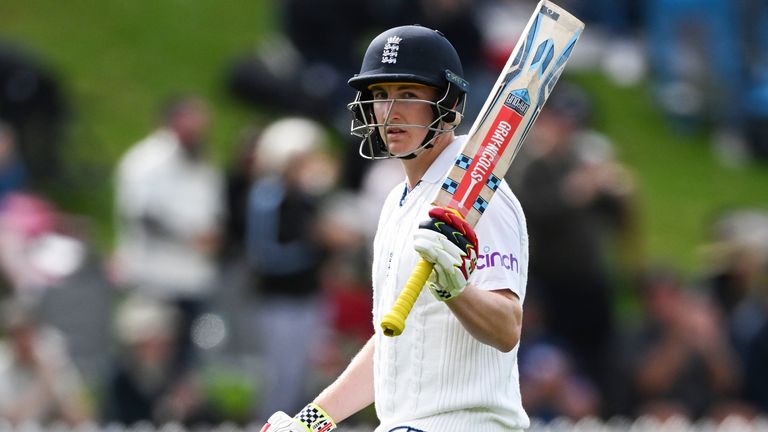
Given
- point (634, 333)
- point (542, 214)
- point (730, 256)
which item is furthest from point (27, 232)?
point (730, 256)

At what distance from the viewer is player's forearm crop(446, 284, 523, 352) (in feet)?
13.4

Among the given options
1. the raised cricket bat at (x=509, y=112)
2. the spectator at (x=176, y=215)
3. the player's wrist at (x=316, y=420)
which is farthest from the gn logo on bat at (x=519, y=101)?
the spectator at (x=176, y=215)

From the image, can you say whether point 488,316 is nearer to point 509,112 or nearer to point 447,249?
point 447,249

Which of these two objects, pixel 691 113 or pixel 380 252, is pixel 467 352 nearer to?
pixel 380 252

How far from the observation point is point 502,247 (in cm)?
428

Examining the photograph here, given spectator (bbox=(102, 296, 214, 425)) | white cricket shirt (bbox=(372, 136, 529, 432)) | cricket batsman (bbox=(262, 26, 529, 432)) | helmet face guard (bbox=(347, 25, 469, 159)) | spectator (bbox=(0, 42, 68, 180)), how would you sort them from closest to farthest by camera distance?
cricket batsman (bbox=(262, 26, 529, 432)), white cricket shirt (bbox=(372, 136, 529, 432)), helmet face guard (bbox=(347, 25, 469, 159)), spectator (bbox=(102, 296, 214, 425)), spectator (bbox=(0, 42, 68, 180))

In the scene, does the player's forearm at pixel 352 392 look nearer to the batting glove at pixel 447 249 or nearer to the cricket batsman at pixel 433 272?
the cricket batsman at pixel 433 272

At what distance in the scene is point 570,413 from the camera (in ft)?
30.1

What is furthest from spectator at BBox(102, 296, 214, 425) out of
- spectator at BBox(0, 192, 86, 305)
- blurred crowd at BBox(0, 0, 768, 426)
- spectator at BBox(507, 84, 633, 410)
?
spectator at BBox(507, 84, 633, 410)

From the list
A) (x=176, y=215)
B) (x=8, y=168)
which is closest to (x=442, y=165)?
(x=176, y=215)

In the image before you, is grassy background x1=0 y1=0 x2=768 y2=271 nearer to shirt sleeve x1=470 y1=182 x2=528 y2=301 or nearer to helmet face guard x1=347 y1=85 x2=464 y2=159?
helmet face guard x1=347 y1=85 x2=464 y2=159

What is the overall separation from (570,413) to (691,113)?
693 cm

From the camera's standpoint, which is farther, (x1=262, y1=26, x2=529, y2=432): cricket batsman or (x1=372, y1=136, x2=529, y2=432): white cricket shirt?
(x1=372, y1=136, x2=529, y2=432): white cricket shirt

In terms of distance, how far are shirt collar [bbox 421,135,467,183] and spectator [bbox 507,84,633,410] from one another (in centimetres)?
483
